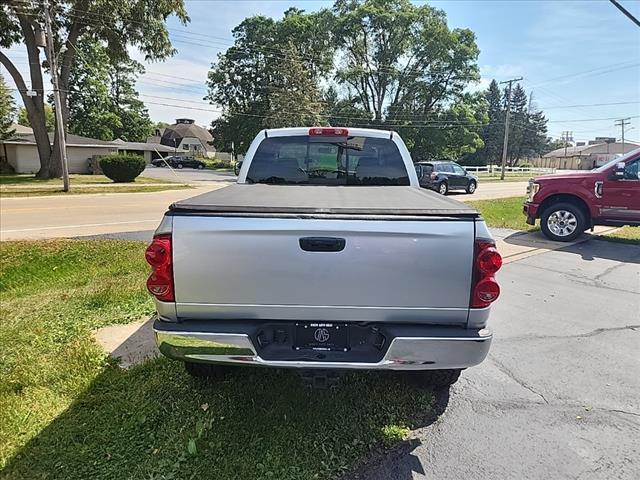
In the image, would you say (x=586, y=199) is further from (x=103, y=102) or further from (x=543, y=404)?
(x=103, y=102)

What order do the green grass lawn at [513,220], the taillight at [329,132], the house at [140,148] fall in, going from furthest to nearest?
1. the house at [140,148]
2. the green grass lawn at [513,220]
3. the taillight at [329,132]

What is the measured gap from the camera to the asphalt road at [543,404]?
2.48 m

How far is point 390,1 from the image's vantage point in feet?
150

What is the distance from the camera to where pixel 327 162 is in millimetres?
4770

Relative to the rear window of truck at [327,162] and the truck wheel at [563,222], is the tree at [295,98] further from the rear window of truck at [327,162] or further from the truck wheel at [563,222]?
the rear window of truck at [327,162]

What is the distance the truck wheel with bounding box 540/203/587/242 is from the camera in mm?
8859

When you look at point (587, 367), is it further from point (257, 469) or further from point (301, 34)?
point (301, 34)

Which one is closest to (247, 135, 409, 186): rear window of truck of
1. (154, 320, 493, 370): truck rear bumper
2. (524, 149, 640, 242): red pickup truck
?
(154, 320, 493, 370): truck rear bumper

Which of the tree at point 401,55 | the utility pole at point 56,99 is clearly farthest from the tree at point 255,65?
the utility pole at point 56,99

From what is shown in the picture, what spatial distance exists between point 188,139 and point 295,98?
4533 cm

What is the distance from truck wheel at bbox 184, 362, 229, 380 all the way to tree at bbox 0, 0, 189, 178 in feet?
90.3

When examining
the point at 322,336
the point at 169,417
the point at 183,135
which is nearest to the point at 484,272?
the point at 322,336

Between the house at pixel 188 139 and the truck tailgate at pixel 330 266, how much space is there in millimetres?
79463

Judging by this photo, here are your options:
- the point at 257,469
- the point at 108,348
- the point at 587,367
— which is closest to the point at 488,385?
the point at 587,367
